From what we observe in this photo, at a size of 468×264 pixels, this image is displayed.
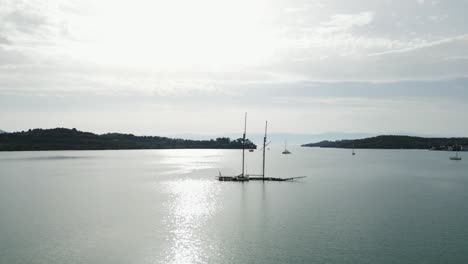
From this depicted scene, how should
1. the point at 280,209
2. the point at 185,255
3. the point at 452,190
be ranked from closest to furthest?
1. the point at 185,255
2. the point at 280,209
3. the point at 452,190

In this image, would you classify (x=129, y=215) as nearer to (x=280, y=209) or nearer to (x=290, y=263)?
(x=280, y=209)

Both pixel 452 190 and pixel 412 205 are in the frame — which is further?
pixel 452 190

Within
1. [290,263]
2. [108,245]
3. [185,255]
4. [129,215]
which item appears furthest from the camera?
[129,215]

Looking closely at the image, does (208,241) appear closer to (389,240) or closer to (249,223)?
(249,223)

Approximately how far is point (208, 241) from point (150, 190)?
61137mm

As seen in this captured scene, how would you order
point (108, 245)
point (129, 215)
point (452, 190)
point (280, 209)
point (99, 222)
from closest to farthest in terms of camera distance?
point (108, 245)
point (99, 222)
point (129, 215)
point (280, 209)
point (452, 190)

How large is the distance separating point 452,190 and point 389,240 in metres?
69.4

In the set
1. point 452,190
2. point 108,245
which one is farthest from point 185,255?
point 452,190

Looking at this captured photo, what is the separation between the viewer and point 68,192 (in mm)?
104250

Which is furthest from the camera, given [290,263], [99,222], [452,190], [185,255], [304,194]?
[452,190]

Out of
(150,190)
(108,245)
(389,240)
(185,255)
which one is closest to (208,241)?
(185,255)

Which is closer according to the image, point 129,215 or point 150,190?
point 129,215

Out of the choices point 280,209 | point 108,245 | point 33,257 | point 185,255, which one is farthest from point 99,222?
point 280,209

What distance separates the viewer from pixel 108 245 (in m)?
51.0
